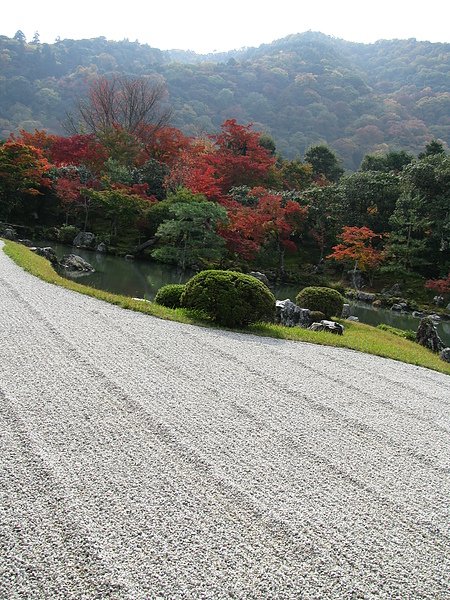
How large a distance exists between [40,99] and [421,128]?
57.4 metres

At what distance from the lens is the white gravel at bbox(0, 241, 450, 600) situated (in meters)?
2.59

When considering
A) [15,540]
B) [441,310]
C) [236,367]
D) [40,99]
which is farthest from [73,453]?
[40,99]

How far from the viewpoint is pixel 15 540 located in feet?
8.70

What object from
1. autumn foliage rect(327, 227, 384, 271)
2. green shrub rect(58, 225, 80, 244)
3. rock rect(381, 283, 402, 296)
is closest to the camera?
rock rect(381, 283, 402, 296)

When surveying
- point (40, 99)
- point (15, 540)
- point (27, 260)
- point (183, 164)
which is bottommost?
point (15, 540)

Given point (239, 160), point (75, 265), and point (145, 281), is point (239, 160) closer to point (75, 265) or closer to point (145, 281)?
point (145, 281)

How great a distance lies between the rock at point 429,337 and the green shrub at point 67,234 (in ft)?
67.0

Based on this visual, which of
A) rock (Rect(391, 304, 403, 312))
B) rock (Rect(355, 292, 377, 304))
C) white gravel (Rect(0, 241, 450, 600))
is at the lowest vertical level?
white gravel (Rect(0, 241, 450, 600))

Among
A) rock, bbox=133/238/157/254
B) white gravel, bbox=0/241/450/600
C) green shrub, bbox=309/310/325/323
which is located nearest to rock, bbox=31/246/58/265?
rock, bbox=133/238/157/254

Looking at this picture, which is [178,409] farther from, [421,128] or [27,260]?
[421,128]

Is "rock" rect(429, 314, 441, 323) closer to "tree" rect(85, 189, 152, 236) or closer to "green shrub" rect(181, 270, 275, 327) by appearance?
"green shrub" rect(181, 270, 275, 327)

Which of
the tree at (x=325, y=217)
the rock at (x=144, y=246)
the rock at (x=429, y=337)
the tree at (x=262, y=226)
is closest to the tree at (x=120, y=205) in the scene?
the rock at (x=144, y=246)

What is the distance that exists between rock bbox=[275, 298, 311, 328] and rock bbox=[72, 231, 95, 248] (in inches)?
668

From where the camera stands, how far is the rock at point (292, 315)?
1261 cm
